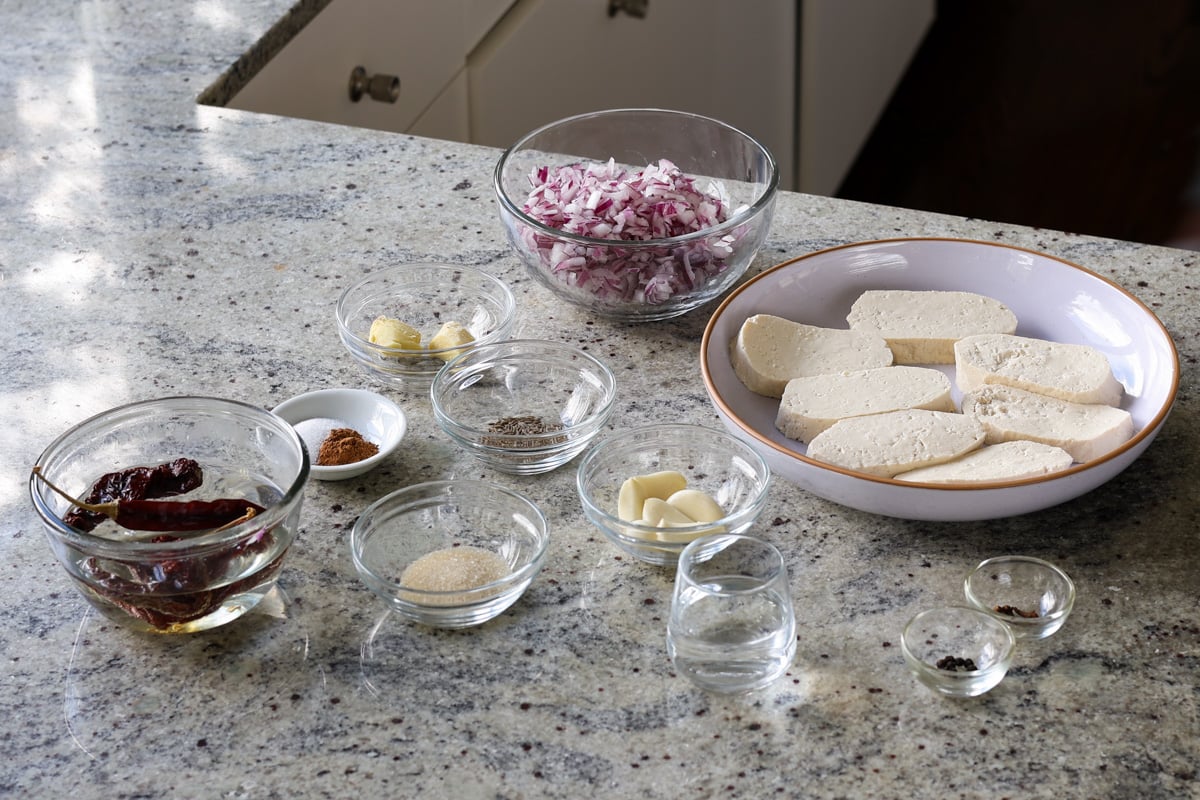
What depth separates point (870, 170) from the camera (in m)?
3.69

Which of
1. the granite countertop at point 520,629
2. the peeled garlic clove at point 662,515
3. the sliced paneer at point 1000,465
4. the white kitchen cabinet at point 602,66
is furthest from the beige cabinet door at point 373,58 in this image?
the sliced paneer at point 1000,465

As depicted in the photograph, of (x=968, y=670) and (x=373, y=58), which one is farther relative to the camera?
(x=373, y=58)

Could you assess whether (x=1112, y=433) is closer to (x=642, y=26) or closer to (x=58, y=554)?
(x=58, y=554)

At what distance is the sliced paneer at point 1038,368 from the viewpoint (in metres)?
1.13

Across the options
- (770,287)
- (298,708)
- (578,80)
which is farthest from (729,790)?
(578,80)

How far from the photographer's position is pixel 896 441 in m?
1.08

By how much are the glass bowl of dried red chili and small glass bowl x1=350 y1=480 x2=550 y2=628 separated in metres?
0.08

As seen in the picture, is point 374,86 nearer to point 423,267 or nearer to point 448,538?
point 423,267

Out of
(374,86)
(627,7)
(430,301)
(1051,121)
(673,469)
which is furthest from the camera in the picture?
(1051,121)

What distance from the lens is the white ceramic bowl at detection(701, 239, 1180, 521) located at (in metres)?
1.01

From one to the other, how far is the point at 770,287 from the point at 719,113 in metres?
1.74

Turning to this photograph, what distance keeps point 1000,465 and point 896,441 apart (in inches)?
3.4

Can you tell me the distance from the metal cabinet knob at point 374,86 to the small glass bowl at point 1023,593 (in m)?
1.32

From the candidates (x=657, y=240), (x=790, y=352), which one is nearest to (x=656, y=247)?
(x=657, y=240)
